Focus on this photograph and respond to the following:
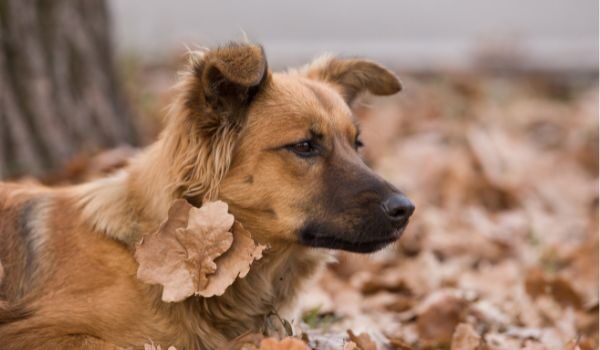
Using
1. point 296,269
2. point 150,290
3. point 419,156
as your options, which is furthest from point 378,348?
point 419,156

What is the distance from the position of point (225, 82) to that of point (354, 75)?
1200mm

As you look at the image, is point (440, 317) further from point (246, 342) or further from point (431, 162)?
point (431, 162)

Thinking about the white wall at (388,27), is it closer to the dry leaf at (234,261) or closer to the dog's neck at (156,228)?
the dog's neck at (156,228)

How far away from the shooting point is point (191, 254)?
404 centimetres

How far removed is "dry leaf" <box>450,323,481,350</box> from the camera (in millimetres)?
4441

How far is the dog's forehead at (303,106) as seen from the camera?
459 centimetres

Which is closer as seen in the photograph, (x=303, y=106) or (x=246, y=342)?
(x=246, y=342)

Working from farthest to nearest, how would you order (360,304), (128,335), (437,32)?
(437,32) → (360,304) → (128,335)

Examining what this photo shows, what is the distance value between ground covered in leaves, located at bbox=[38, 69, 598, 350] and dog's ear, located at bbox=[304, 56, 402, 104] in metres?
0.30

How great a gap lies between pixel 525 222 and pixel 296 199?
3.20 metres

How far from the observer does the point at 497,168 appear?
8016 millimetres

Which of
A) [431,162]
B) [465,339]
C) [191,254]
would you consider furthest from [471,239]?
[191,254]

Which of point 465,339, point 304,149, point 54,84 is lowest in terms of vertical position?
point 54,84

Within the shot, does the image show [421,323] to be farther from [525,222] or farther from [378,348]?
[525,222]
